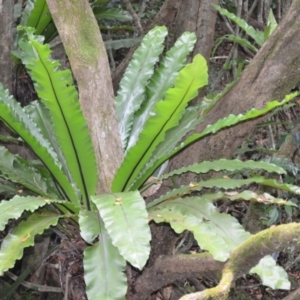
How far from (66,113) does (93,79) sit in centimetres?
32

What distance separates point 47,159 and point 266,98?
31.2 inches

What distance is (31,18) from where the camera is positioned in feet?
8.91

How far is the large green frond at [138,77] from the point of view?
6.36 ft

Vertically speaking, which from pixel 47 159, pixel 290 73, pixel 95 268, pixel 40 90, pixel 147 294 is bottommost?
pixel 147 294

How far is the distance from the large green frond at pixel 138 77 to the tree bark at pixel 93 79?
13 cm

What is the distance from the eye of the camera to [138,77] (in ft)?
6.42

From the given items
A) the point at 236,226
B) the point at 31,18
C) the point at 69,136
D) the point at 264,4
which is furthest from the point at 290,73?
the point at 264,4

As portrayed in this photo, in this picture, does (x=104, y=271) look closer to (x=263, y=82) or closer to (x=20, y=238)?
(x=20, y=238)

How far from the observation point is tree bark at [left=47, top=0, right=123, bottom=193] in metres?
1.75

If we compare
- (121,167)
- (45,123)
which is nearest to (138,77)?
(45,123)

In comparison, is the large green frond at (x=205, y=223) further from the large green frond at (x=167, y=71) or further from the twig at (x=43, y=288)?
the twig at (x=43, y=288)

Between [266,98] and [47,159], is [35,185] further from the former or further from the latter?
[266,98]

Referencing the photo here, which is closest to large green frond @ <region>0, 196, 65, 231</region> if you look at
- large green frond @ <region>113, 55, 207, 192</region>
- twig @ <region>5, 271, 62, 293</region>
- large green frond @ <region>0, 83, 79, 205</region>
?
large green frond @ <region>0, 83, 79, 205</region>

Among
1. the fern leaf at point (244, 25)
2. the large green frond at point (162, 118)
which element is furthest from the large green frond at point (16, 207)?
the fern leaf at point (244, 25)
